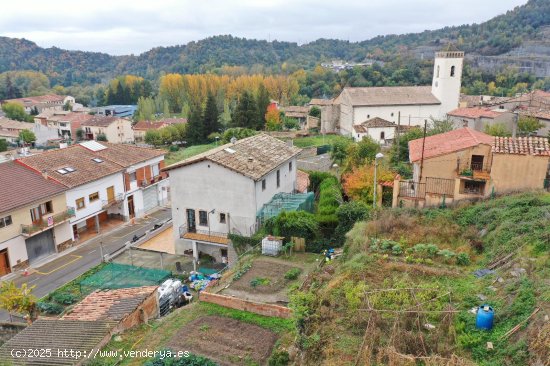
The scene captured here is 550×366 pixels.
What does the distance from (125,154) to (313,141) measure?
3170cm

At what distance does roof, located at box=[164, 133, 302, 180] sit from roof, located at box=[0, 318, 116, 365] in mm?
11747

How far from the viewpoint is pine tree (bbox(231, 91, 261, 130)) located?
207 feet

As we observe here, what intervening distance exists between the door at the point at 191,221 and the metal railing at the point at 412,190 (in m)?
12.4

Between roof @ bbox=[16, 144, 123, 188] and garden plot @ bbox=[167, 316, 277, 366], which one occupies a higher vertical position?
roof @ bbox=[16, 144, 123, 188]

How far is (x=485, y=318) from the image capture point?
11023mm

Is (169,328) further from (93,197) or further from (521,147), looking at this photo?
(93,197)

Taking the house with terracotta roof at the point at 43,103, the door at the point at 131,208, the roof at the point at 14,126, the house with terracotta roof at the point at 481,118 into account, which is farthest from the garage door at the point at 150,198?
the house with terracotta roof at the point at 43,103

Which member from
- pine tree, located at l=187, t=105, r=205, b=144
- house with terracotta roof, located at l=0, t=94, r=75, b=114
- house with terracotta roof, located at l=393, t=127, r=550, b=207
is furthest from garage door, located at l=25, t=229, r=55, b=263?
house with terracotta roof, located at l=0, t=94, r=75, b=114

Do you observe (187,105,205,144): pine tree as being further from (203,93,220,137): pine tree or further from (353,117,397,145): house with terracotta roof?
(353,117,397,145): house with terracotta roof

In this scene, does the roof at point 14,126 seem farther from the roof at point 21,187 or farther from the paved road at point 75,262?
the paved road at point 75,262

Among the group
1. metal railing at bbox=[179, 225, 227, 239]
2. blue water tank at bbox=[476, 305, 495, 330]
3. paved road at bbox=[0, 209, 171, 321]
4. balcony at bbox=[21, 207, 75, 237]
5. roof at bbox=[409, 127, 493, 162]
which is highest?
roof at bbox=[409, 127, 493, 162]

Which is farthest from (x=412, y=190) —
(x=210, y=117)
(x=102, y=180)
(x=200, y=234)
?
(x=210, y=117)

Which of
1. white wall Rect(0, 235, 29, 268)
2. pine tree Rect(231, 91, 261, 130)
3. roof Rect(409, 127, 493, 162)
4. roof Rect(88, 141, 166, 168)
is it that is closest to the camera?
roof Rect(409, 127, 493, 162)

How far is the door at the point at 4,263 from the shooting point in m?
25.9
